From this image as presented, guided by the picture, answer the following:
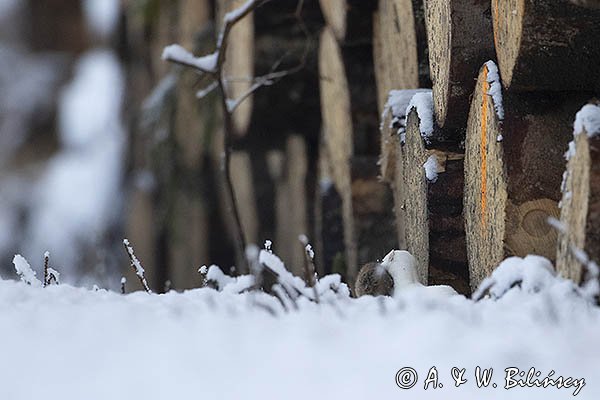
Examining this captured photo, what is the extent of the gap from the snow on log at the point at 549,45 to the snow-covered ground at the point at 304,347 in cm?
36

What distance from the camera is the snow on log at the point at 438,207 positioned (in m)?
2.04

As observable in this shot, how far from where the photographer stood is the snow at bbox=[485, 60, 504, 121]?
5.73 ft

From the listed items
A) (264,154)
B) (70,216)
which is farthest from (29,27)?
(264,154)

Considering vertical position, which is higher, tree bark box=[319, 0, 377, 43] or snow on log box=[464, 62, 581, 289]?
tree bark box=[319, 0, 377, 43]

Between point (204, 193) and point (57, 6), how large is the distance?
7.19 meters

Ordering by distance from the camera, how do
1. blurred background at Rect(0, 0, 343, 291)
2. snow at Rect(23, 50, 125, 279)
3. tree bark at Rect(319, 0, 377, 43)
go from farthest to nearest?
1. snow at Rect(23, 50, 125, 279)
2. blurred background at Rect(0, 0, 343, 291)
3. tree bark at Rect(319, 0, 377, 43)

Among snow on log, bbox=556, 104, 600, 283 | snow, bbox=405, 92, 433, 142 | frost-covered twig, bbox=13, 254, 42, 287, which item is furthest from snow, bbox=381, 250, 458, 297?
frost-covered twig, bbox=13, 254, 42, 287

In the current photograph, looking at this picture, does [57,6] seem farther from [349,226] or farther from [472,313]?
[472,313]

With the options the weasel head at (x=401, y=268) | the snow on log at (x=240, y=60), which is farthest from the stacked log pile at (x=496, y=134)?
the snow on log at (x=240, y=60)

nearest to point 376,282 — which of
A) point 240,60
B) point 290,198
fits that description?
point 240,60

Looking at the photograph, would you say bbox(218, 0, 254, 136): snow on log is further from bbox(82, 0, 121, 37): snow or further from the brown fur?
bbox(82, 0, 121, 37): snow

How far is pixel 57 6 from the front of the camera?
1162 cm

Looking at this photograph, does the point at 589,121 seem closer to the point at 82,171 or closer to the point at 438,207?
the point at 438,207

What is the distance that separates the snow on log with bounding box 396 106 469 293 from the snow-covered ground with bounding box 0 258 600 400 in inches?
20.6
